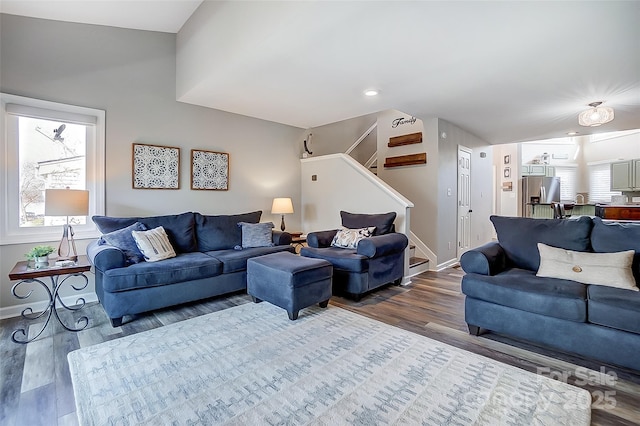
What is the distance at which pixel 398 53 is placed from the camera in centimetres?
252

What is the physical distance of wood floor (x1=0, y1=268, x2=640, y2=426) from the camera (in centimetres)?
159

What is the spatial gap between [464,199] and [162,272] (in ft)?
16.4

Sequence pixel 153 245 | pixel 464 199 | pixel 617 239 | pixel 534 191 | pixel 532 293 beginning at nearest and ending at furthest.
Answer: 1. pixel 532 293
2. pixel 617 239
3. pixel 153 245
4. pixel 464 199
5. pixel 534 191

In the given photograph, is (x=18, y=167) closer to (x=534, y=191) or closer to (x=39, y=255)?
(x=39, y=255)

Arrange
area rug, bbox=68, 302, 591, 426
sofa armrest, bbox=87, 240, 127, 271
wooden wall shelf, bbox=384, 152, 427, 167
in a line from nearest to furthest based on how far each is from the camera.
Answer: area rug, bbox=68, 302, 591, 426
sofa armrest, bbox=87, 240, 127, 271
wooden wall shelf, bbox=384, 152, 427, 167

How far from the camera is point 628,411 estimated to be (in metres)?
1.58

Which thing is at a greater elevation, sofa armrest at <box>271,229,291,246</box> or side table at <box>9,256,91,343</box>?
sofa armrest at <box>271,229,291,246</box>

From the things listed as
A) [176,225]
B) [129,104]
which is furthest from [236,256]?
[129,104]

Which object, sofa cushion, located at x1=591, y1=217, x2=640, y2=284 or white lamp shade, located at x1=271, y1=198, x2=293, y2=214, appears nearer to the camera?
sofa cushion, located at x1=591, y1=217, x2=640, y2=284

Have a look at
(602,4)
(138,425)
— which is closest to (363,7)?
(602,4)

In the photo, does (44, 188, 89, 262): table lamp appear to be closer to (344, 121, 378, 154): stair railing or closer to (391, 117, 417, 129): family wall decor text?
(391, 117, 417, 129): family wall decor text

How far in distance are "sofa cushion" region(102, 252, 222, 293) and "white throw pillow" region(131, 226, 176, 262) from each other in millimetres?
93

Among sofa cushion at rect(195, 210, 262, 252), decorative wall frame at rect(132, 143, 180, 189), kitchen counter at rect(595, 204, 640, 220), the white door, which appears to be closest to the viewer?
decorative wall frame at rect(132, 143, 180, 189)

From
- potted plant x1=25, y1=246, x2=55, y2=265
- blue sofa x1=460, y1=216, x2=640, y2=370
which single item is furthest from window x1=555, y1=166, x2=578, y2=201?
potted plant x1=25, y1=246, x2=55, y2=265
